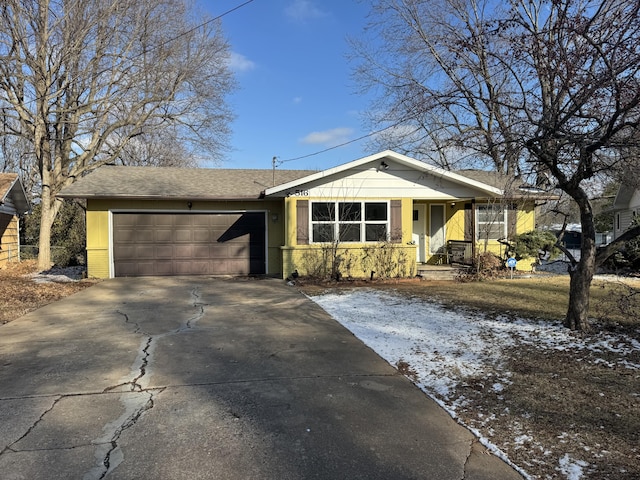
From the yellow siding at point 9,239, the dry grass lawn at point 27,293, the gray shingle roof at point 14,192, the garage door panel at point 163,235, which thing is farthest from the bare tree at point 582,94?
the yellow siding at point 9,239

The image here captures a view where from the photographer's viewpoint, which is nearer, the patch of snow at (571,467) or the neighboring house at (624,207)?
the patch of snow at (571,467)

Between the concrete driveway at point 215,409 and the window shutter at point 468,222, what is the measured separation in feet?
27.8

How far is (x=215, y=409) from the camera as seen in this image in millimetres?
3893

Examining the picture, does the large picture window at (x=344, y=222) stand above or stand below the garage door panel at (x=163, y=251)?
above

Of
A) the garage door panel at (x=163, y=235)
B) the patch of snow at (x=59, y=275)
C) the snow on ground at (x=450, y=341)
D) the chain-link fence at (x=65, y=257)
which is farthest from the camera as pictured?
the chain-link fence at (x=65, y=257)

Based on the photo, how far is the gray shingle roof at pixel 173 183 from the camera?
1397 centimetres

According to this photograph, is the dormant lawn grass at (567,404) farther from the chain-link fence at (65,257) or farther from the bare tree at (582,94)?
the chain-link fence at (65,257)

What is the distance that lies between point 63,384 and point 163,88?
1958 centimetres

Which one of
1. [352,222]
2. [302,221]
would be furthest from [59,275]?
[352,222]

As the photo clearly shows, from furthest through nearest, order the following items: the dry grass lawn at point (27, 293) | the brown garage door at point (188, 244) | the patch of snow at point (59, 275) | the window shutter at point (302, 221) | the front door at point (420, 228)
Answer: the front door at point (420, 228) → the brown garage door at point (188, 244) → the patch of snow at point (59, 275) → the window shutter at point (302, 221) → the dry grass lawn at point (27, 293)

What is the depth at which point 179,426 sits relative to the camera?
356 centimetres

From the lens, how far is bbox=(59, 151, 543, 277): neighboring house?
13383 millimetres

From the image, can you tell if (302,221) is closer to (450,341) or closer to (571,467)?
(450,341)

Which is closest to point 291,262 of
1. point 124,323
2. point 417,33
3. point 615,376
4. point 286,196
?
point 286,196
